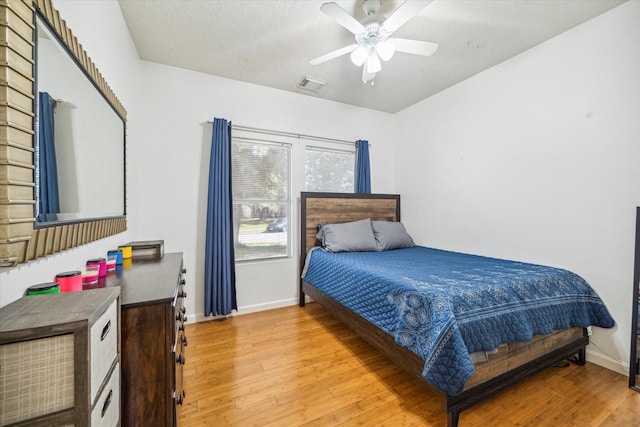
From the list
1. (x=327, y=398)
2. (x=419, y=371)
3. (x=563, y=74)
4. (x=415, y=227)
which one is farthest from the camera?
(x=415, y=227)

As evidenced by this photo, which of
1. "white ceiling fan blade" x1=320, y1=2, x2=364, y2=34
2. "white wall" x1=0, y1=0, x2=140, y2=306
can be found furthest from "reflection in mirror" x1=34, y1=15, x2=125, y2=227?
"white ceiling fan blade" x1=320, y1=2, x2=364, y2=34

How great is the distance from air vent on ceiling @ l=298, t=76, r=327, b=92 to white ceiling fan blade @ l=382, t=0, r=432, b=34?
135 cm

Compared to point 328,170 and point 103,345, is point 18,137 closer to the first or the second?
point 103,345

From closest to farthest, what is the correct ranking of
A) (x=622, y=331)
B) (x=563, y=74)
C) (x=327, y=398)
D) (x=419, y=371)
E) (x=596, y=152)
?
(x=419, y=371), (x=327, y=398), (x=622, y=331), (x=596, y=152), (x=563, y=74)

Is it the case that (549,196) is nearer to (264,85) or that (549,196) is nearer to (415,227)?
(415,227)

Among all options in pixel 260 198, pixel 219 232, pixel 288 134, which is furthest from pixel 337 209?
pixel 219 232

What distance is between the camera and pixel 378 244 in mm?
3277

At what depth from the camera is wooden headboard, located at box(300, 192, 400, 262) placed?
333 centimetres

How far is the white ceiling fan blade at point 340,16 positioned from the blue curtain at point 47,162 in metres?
1.45

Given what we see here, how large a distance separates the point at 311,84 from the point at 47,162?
274 centimetres

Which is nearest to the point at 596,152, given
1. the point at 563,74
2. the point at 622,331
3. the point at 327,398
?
the point at 563,74

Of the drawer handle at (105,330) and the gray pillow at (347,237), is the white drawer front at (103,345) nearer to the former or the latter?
the drawer handle at (105,330)

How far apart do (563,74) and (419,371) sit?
2729 mm

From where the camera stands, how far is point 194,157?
9.47 feet
